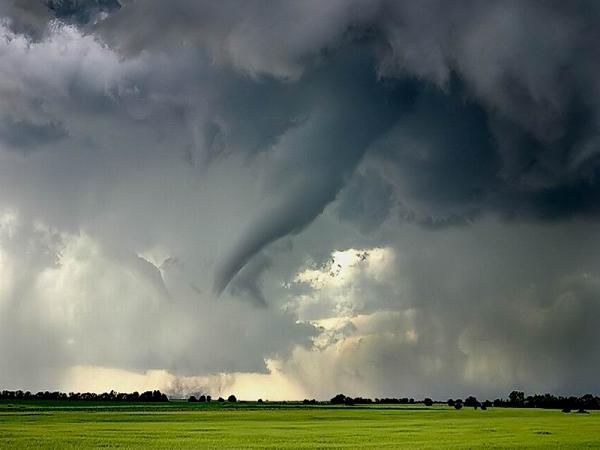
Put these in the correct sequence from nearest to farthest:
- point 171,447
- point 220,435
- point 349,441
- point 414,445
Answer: point 171,447
point 414,445
point 349,441
point 220,435

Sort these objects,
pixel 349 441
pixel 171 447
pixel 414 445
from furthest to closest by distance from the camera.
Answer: pixel 349 441, pixel 414 445, pixel 171 447

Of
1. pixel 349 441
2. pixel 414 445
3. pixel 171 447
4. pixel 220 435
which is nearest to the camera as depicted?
pixel 171 447

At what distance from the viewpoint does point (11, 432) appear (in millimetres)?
68875

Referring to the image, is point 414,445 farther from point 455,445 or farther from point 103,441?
point 103,441

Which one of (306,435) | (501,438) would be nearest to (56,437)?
(306,435)

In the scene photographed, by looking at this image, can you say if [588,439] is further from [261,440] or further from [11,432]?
[11,432]

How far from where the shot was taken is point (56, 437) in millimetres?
61688

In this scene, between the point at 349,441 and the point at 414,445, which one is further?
the point at 349,441

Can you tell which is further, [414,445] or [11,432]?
[11,432]

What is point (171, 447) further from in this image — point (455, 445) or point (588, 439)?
point (588, 439)

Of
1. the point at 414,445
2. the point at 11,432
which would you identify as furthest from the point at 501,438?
the point at 11,432

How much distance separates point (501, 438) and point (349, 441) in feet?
46.7

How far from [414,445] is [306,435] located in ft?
49.4

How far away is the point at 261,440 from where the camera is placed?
59281 millimetres
